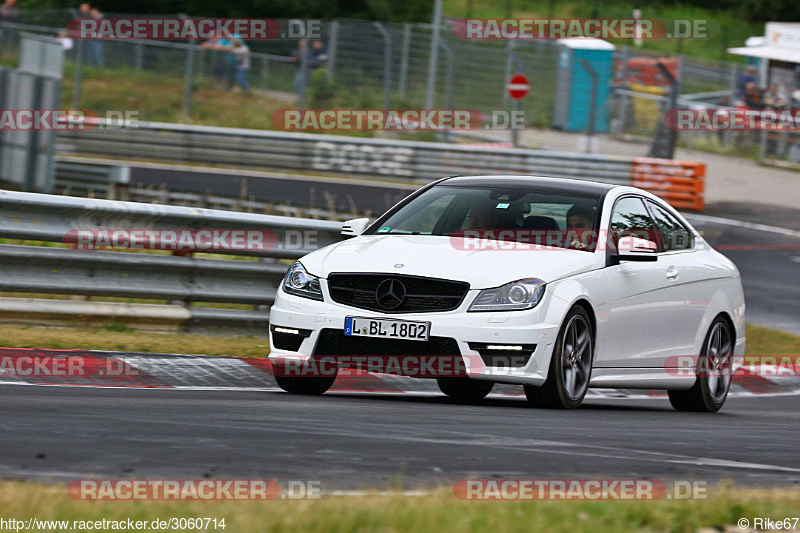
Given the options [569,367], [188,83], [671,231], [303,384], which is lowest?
[303,384]

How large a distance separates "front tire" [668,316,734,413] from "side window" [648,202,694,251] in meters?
0.65

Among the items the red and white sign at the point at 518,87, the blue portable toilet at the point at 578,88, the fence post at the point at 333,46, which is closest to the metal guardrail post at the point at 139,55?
the fence post at the point at 333,46

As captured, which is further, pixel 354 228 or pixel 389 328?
pixel 354 228

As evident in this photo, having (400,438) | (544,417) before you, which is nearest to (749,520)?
(400,438)

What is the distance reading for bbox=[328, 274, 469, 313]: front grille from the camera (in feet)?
27.1

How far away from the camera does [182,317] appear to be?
1112 centimetres

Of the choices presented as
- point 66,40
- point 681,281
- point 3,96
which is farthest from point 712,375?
point 66,40

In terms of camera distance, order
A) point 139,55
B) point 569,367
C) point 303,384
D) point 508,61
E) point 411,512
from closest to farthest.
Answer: point 411,512
point 569,367
point 303,384
point 139,55
point 508,61

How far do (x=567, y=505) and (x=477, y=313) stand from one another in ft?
10.9

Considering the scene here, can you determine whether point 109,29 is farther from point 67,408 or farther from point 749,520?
point 749,520

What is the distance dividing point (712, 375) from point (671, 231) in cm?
113

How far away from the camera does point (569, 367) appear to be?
8.58m

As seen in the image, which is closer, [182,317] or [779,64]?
[182,317]

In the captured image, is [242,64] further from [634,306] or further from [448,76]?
[634,306]
